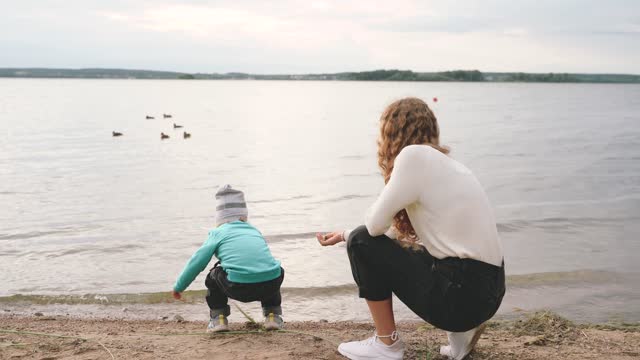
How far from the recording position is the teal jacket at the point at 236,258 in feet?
15.5

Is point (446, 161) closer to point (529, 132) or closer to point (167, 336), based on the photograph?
point (167, 336)

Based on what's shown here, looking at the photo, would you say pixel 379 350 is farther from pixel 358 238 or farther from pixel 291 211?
pixel 291 211

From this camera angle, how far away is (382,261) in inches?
155

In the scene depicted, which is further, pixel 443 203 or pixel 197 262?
pixel 197 262

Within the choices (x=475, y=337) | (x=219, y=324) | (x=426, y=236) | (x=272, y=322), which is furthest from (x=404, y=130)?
(x=219, y=324)

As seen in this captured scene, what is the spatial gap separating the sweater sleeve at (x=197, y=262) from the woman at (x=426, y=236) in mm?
1155

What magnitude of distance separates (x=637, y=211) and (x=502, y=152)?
13025 millimetres

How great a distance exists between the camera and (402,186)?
12.0 feet

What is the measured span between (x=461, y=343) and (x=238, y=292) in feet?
5.25

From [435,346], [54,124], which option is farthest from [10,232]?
[54,124]

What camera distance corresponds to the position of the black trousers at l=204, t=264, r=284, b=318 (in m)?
4.76

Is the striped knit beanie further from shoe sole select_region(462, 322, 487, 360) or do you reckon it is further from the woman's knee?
shoe sole select_region(462, 322, 487, 360)

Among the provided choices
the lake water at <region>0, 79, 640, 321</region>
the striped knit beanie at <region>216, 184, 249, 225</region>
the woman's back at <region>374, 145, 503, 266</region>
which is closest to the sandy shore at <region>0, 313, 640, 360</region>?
the striped knit beanie at <region>216, 184, 249, 225</region>

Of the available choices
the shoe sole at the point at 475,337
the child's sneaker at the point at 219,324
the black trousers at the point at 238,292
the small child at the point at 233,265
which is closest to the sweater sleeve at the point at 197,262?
the small child at the point at 233,265
